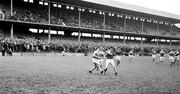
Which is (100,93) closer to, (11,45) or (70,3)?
(11,45)

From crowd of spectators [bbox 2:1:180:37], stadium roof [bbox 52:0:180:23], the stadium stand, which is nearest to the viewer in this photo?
the stadium stand

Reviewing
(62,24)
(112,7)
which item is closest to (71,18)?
(62,24)

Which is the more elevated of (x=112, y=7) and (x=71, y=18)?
(x=112, y=7)

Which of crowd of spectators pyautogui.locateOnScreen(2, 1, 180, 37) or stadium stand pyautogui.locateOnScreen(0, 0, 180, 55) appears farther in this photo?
crowd of spectators pyautogui.locateOnScreen(2, 1, 180, 37)

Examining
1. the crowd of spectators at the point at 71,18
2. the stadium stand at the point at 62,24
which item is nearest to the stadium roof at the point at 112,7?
the stadium stand at the point at 62,24

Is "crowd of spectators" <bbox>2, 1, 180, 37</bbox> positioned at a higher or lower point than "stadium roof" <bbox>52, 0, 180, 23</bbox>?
lower

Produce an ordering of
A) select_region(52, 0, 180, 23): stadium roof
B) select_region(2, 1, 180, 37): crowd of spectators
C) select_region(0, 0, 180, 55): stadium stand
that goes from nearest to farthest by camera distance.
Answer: select_region(0, 0, 180, 55): stadium stand < select_region(2, 1, 180, 37): crowd of spectators < select_region(52, 0, 180, 23): stadium roof

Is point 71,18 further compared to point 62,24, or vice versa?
point 71,18

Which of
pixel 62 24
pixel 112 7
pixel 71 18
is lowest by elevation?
pixel 62 24

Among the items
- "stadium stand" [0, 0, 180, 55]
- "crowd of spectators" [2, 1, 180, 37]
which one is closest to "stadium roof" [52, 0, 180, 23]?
"stadium stand" [0, 0, 180, 55]

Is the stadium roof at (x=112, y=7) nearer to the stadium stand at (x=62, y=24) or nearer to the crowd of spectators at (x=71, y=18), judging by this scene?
the stadium stand at (x=62, y=24)

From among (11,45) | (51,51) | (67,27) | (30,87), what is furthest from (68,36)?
(30,87)

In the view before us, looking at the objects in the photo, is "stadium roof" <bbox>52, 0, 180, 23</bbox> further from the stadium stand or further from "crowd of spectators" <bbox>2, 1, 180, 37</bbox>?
"crowd of spectators" <bbox>2, 1, 180, 37</bbox>

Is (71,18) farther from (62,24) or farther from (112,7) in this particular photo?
(112,7)
